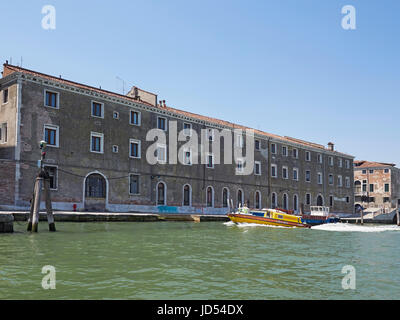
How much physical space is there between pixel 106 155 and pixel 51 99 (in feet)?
17.3

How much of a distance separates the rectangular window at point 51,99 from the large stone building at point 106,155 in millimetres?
62

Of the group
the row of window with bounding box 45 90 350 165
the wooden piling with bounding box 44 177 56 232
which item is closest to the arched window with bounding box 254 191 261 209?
the row of window with bounding box 45 90 350 165

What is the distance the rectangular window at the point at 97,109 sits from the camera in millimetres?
28159

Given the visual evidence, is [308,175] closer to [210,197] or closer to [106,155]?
[210,197]

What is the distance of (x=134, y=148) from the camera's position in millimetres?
30453

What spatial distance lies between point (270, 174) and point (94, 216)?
2361cm

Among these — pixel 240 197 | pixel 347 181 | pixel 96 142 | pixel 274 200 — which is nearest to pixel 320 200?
pixel 347 181

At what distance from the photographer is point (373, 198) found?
201 ft

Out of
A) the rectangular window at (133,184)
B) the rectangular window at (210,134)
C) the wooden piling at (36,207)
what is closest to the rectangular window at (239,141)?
the rectangular window at (210,134)

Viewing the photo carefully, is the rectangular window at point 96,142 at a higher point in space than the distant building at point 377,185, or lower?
higher

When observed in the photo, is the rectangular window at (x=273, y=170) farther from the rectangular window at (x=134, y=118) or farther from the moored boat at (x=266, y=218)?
the rectangular window at (x=134, y=118)

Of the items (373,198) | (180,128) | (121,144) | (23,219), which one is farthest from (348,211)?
(23,219)

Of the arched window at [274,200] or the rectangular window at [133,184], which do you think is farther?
the arched window at [274,200]

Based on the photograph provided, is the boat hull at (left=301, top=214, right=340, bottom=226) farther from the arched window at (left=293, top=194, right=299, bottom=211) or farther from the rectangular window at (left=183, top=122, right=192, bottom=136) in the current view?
the rectangular window at (left=183, top=122, right=192, bottom=136)
